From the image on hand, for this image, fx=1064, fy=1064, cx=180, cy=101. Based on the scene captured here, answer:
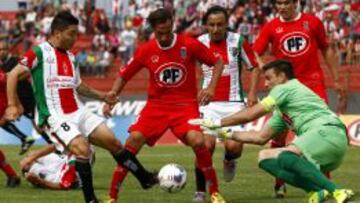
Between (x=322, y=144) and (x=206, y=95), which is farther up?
(x=206, y=95)

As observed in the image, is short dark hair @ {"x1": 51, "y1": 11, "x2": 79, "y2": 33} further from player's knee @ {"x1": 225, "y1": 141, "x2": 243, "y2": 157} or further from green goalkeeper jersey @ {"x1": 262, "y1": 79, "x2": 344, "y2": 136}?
player's knee @ {"x1": 225, "y1": 141, "x2": 243, "y2": 157}

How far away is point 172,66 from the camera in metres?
13.0

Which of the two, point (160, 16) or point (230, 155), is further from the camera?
point (230, 155)

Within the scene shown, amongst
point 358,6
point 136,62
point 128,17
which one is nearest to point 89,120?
point 136,62

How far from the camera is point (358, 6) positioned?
34719mm

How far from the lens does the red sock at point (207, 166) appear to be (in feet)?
42.2

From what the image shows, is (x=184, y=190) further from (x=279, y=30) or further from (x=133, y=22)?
(x=133, y=22)

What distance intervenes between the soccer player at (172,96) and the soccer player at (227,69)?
1.15 metres

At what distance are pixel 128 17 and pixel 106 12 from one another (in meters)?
1.44

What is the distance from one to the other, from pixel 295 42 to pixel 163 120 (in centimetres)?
251

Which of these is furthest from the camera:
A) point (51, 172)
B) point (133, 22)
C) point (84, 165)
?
point (133, 22)

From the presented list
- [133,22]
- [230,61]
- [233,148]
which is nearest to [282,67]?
[230,61]

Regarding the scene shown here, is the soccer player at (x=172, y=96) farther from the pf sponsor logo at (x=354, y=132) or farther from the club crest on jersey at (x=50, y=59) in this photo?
the pf sponsor logo at (x=354, y=132)

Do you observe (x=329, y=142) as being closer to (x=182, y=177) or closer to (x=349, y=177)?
(x=182, y=177)
